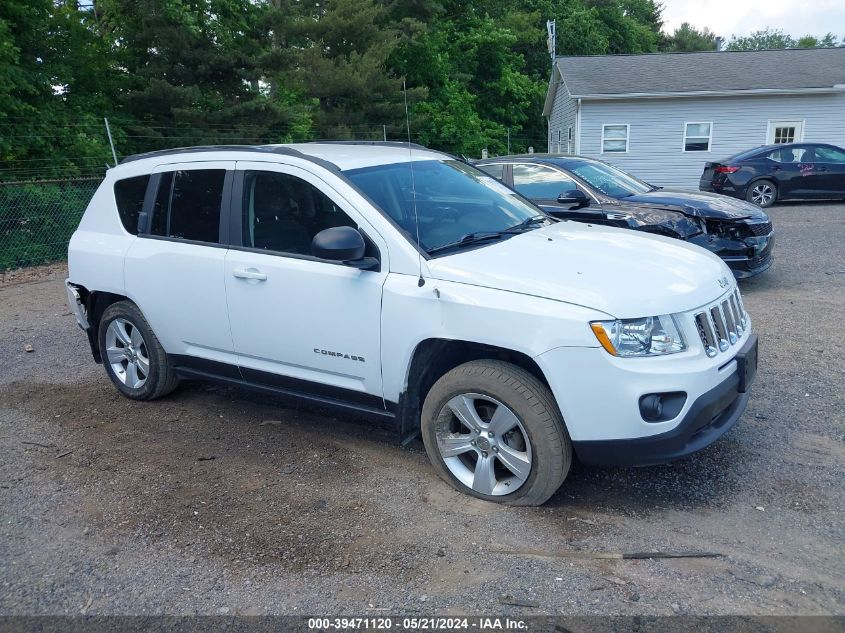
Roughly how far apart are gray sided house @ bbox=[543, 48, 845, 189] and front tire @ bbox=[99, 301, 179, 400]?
64.6ft

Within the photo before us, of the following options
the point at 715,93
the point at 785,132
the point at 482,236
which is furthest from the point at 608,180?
the point at 785,132

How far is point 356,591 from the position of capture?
314cm

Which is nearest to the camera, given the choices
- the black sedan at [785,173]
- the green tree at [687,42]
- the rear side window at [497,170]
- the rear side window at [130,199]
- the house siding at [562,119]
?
the rear side window at [130,199]

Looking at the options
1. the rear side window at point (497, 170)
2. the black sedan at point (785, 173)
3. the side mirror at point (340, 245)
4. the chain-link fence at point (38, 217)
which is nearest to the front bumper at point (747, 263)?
the rear side window at point (497, 170)

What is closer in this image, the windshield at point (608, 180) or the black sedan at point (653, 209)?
the black sedan at point (653, 209)

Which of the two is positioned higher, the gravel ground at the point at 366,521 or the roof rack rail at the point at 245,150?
the roof rack rail at the point at 245,150

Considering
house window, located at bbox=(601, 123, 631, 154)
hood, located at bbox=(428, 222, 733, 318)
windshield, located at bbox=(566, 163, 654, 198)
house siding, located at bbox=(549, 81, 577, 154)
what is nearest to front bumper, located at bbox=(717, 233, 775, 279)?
windshield, located at bbox=(566, 163, 654, 198)

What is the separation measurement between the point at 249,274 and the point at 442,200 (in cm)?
127

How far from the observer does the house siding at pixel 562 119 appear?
24.6 m

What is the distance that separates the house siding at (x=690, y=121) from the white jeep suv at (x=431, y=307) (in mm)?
19474

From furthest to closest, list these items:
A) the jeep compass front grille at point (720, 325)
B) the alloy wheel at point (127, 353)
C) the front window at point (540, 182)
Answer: the front window at point (540, 182) < the alloy wheel at point (127, 353) < the jeep compass front grille at point (720, 325)

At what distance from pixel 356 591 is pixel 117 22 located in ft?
63.3

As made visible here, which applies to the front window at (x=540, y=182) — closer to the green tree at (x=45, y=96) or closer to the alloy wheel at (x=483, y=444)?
the alloy wheel at (x=483, y=444)

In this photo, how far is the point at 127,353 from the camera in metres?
5.46
